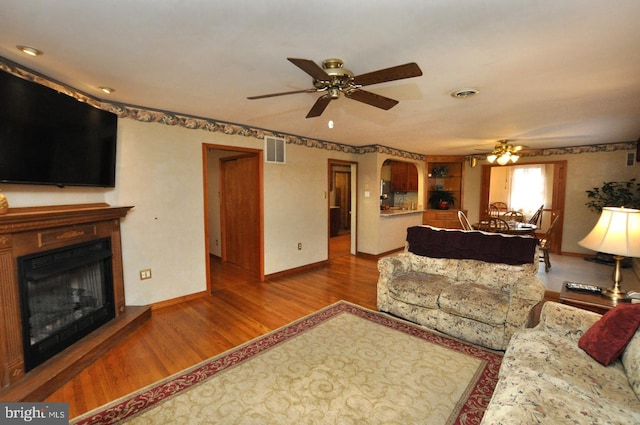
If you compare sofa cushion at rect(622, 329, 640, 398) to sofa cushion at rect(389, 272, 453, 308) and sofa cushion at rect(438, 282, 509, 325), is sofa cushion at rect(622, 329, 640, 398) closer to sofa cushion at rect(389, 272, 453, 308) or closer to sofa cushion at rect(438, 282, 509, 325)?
sofa cushion at rect(438, 282, 509, 325)

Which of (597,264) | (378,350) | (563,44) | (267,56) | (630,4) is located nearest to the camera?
(630,4)

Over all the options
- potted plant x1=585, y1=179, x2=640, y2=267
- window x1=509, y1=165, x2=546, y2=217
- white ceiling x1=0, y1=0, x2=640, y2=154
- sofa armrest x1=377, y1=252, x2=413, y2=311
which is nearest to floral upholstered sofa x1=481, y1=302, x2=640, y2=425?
sofa armrest x1=377, y1=252, x2=413, y2=311

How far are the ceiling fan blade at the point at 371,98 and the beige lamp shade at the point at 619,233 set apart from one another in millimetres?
1866

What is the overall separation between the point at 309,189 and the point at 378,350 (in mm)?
3138

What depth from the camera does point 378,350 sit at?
251 cm

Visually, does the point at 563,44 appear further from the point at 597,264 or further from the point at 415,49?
the point at 597,264

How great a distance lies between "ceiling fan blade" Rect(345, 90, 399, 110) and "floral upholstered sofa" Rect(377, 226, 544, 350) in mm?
1795

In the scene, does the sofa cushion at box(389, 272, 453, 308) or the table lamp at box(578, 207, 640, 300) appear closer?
the table lamp at box(578, 207, 640, 300)

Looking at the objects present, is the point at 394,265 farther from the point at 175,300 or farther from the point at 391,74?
the point at 175,300

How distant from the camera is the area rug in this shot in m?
1.80

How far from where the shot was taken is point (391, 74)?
1.75 metres

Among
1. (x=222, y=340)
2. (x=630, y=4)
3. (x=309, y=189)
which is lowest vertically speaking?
(x=222, y=340)

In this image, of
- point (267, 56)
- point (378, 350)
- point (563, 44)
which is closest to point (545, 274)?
point (378, 350)

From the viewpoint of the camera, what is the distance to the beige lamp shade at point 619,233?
204cm
